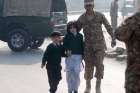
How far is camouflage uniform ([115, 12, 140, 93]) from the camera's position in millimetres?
5168

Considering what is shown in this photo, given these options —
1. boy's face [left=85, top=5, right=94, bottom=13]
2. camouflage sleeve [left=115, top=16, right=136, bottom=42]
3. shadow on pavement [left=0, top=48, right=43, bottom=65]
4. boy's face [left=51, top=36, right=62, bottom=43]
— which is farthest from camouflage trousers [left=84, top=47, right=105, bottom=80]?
shadow on pavement [left=0, top=48, right=43, bottom=65]

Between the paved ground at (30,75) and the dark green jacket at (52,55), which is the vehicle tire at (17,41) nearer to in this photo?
the paved ground at (30,75)

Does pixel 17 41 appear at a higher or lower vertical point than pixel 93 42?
lower

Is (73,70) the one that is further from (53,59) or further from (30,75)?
(30,75)

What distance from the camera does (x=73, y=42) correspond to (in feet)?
28.1

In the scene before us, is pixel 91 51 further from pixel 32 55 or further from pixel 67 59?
pixel 32 55

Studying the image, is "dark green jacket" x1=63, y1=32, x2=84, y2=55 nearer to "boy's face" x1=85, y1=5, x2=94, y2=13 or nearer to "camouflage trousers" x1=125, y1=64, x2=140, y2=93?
"boy's face" x1=85, y1=5, x2=94, y2=13

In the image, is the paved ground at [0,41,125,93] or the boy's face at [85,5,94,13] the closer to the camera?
the boy's face at [85,5,94,13]

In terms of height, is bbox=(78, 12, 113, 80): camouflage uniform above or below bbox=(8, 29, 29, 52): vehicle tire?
above

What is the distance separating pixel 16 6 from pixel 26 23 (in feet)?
2.22

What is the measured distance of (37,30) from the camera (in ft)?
54.1

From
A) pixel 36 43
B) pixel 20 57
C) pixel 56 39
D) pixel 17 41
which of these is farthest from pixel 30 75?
pixel 36 43

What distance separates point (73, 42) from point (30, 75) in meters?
3.63

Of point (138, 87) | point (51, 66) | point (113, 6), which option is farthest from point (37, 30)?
point (138, 87)
